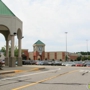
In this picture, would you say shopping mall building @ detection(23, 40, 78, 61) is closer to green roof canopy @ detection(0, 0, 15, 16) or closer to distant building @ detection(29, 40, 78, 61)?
distant building @ detection(29, 40, 78, 61)

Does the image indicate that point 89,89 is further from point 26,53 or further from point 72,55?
point 72,55

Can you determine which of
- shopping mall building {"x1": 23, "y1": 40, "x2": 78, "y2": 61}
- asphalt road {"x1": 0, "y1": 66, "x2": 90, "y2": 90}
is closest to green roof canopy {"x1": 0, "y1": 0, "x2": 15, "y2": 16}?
asphalt road {"x1": 0, "y1": 66, "x2": 90, "y2": 90}

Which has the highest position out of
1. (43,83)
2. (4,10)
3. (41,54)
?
(4,10)

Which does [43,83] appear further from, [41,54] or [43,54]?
[43,54]

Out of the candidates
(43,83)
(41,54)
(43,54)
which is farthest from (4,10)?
(43,54)

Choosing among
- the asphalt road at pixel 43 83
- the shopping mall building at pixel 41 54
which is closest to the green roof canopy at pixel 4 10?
the asphalt road at pixel 43 83

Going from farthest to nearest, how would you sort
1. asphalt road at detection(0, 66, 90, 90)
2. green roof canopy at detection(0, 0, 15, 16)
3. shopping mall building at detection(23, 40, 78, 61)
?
shopping mall building at detection(23, 40, 78, 61) < green roof canopy at detection(0, 0, 15, 16) < asphalt road at detection(0, 66, 90, 90)

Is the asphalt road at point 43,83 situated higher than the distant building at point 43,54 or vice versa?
the distant building at point 43,54

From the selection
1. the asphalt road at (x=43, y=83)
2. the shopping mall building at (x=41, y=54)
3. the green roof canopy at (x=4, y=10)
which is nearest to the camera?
the asphalt road at (x=43, y=83)

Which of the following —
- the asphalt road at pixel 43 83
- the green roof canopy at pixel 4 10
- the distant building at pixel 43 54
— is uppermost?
the green roof canopy at pixel 4 10

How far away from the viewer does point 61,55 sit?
124625mm

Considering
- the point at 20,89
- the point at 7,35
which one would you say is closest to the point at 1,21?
the point at 7,35

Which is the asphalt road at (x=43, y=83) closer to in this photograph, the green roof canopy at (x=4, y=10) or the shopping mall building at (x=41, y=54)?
the green roof canopy at (x=4, y=10)

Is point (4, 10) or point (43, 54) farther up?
point (4, 10)
